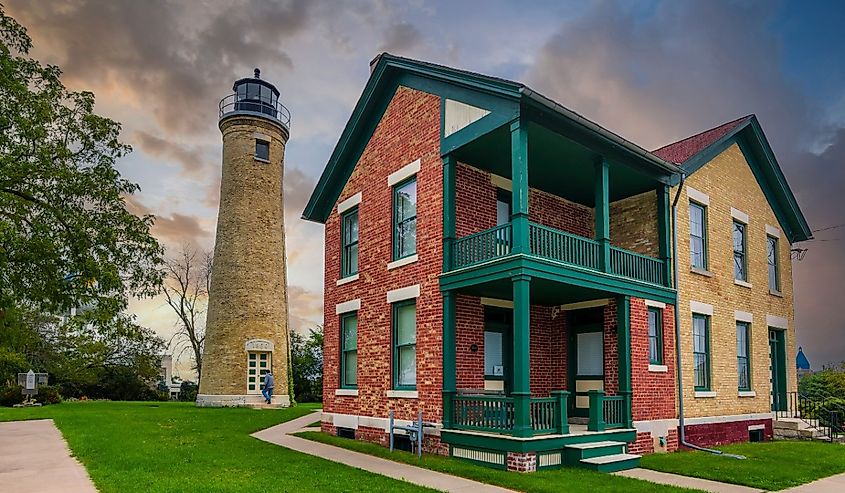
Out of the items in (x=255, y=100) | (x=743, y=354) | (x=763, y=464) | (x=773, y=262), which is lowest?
(x=763, y=464)

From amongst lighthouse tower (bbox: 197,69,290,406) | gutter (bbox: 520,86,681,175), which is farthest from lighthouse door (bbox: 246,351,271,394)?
gutter (bbox: 520,86,681,175)

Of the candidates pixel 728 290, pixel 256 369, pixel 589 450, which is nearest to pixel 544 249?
pixel 589 450

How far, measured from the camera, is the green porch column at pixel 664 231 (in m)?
15.0

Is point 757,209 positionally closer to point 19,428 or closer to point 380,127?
point 380,127

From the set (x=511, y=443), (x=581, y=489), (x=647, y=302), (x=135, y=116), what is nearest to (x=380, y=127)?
(x=135, y=116)

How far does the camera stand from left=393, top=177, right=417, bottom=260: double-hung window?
14344 millimetres

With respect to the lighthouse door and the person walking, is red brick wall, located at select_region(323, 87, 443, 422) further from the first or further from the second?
the lighthouse door

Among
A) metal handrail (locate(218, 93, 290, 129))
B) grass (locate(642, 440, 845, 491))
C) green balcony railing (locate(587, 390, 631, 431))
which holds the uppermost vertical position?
metal handrail (locate(218, 93, 290, 129))

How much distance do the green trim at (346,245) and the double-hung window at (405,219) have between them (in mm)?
2009

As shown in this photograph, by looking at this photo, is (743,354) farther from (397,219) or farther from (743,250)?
(397,219)

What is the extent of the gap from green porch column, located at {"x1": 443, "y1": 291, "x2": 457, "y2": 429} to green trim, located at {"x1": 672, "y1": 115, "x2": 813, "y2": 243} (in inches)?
291

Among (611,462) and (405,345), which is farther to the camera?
(405,345)

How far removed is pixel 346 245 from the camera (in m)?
Result: 17.0

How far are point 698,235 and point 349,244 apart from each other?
857cm
